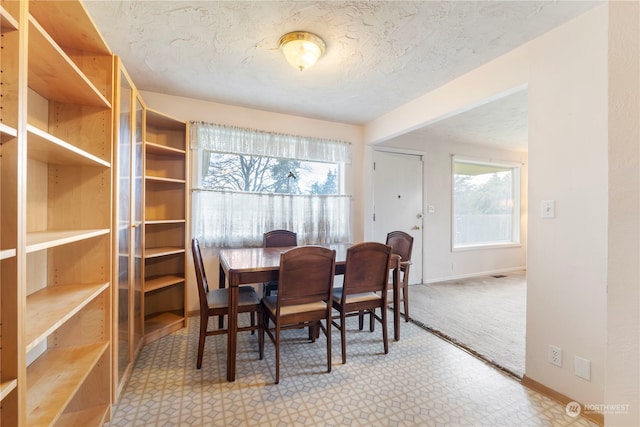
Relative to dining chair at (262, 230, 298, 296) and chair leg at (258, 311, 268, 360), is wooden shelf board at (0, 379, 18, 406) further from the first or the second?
dining chair at (262, 230, 298, 296)

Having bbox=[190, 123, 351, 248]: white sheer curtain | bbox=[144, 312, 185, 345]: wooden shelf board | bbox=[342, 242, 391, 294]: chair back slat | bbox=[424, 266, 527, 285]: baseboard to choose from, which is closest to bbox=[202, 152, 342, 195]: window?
bbox=[190, 123, 351, 248]: white sheer curtain

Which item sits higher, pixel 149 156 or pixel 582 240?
pixel 149 156

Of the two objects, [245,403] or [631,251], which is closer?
[631,251]

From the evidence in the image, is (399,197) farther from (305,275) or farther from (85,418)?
(85,418)

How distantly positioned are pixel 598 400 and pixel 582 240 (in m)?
0.89

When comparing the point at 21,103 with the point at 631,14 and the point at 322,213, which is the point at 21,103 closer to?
the point at 631,14

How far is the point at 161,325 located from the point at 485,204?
5.31 m

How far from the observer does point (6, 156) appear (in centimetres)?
75

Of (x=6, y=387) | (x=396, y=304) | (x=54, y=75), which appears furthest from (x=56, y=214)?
(x=396, y=304)

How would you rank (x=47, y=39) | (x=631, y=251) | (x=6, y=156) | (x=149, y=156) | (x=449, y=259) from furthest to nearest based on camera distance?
(x=449, y=259) < (x=149, y=156) < (x=47, y=39) < (x=6, y=156) < (x=631, y=251)

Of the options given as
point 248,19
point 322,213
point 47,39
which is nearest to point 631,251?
point 47,39

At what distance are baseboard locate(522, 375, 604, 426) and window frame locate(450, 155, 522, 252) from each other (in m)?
2.87

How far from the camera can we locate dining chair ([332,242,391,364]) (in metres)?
2.08

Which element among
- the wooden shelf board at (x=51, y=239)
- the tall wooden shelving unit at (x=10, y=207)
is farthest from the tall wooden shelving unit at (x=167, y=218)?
the tall wooden shelving unit at (x=10, y=207)
